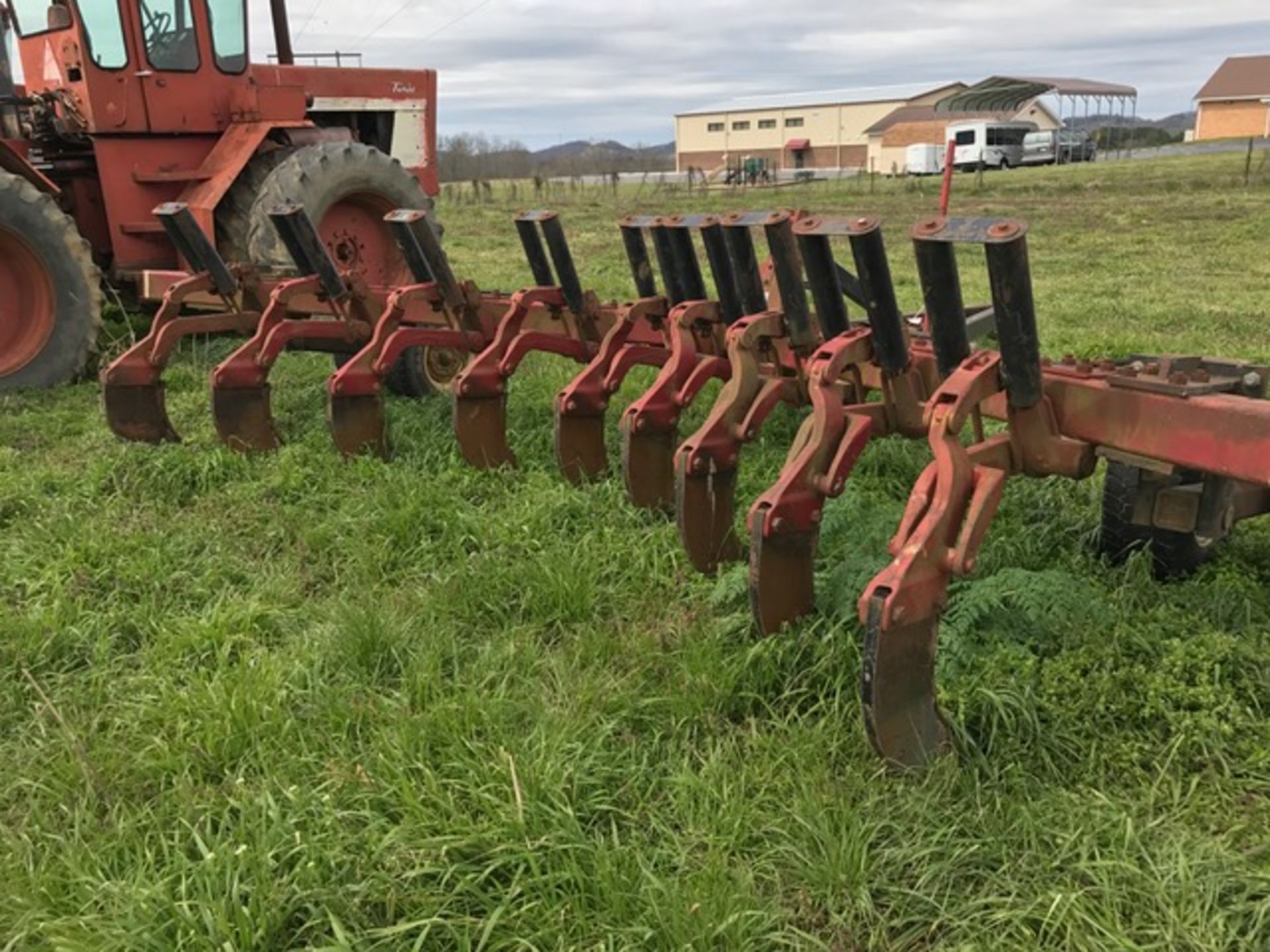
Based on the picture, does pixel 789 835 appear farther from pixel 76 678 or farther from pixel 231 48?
pixel 231 48

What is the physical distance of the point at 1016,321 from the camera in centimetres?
252

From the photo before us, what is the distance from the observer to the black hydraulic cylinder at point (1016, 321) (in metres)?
2.44

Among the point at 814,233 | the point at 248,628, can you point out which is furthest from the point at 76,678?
the point at 814,233

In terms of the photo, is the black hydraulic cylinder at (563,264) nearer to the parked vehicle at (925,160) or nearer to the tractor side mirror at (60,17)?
the tractor side mirror at (60,17)

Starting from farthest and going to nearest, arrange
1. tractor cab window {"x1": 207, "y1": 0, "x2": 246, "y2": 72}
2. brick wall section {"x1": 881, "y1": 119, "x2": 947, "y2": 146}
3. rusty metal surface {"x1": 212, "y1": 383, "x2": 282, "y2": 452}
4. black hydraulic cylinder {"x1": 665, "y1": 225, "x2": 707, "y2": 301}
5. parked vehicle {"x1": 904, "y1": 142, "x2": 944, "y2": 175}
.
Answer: brick wall section {"x1": 881, "y1": 119, "x2": 947, "y2": 146} < parked vehicle {"x1": 904, "y1": 142, "x2": 944, "y2": 175} < tractor cab window {"x1": 207, "y1": 0, "x2": 246, "y2": 72} < rusty metal surface {"x1": 212, "y1": 383, "x2": 282, "y2": 452} < black hydraulic cylinder {"x1": 665, "y1": 225, "x2": 707, "y2": 301}

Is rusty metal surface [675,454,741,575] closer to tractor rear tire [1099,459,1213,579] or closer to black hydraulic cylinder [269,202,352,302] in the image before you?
tractor rear tire [1099,459,1213,579]

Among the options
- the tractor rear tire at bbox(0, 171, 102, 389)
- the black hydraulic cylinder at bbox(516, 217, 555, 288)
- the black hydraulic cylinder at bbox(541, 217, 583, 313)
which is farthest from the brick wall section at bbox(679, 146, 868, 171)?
the black hydraulic cylinder at bbox(541, 217, 583, 313)

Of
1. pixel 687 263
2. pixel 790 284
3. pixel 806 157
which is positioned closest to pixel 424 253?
pixel 687 263

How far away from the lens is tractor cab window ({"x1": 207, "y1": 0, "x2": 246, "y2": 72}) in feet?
22.4

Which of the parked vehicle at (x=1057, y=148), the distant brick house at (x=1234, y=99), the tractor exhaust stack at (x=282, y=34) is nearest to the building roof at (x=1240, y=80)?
the distant brick house at (x=1234, y=99)

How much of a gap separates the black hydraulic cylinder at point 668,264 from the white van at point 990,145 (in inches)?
1592

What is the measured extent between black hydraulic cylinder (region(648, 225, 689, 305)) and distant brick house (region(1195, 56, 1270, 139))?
67203 mm

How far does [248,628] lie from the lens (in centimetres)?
331

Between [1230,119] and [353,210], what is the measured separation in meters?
68.3
